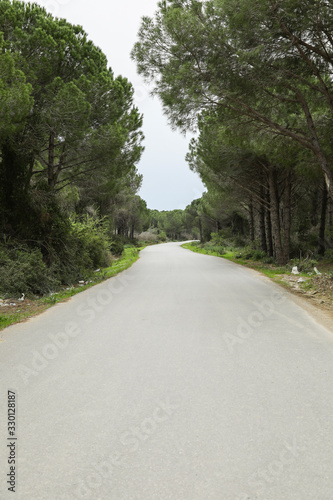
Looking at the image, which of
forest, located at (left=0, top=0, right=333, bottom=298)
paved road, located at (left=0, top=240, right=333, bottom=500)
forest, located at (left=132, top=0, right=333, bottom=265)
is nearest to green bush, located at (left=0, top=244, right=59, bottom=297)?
forest, located at (left=0, top=0, right=333, bottom=298)

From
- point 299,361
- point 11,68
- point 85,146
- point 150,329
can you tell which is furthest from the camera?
point 85,146

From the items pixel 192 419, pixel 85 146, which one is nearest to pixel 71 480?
pixel 192 419

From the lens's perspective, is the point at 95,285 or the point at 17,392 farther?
the point at 95,285

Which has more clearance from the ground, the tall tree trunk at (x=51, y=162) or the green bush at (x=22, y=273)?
the tall tree trunk at (x=51, y=162)

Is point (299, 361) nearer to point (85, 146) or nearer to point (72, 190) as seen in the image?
point (85, 146)

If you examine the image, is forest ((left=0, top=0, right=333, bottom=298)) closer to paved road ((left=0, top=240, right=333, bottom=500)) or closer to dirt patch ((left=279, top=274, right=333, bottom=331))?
dirt patch ((left=279, top=274, right=333, bottom=331))

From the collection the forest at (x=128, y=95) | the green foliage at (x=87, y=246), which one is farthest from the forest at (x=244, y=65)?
the green foliage at (x=87, y=246)

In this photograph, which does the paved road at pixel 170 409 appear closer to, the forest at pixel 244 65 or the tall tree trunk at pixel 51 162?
the forest at pixel 244 65

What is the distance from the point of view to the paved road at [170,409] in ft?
6.24

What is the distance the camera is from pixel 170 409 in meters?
2.68

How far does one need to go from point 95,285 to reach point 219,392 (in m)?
7.75

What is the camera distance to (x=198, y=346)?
4.27 meters

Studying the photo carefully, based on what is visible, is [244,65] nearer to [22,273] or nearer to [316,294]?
[316,294]

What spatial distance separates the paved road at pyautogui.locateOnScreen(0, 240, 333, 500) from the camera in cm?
190
